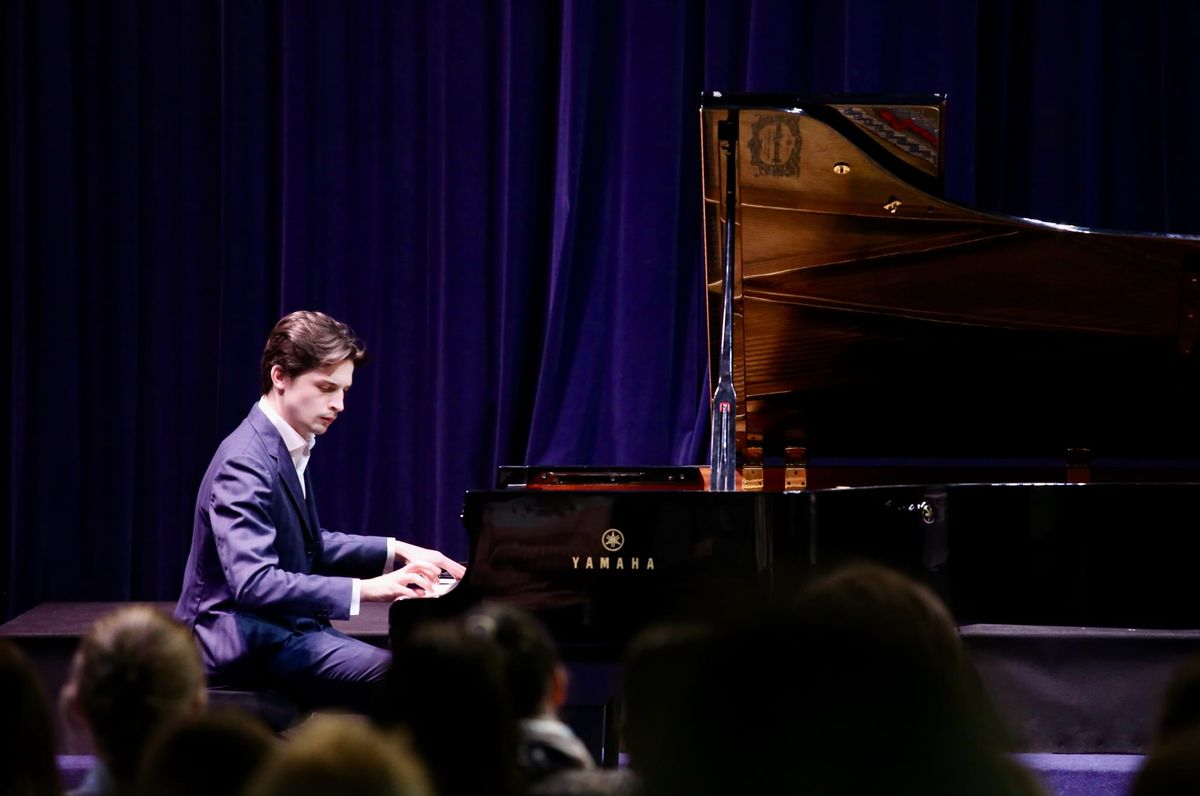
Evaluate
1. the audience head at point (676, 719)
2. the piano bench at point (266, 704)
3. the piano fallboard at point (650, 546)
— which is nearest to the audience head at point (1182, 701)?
the audience head at point (676, 719)

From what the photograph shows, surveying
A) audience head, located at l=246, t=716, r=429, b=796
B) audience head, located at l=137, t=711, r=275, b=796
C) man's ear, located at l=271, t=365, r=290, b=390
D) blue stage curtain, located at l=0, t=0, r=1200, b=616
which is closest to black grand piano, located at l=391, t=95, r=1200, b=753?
man's ear, located at l=271, t=365, r=290, b=390

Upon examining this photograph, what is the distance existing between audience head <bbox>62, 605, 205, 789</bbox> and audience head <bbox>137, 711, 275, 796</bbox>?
0.42m

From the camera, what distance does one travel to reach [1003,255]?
3.29m

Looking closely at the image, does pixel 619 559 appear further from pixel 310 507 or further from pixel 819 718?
pixel 819 718

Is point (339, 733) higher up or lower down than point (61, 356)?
lower down

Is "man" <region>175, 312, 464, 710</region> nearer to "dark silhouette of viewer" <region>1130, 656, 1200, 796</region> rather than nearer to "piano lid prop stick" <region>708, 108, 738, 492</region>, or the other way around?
"piano lid prop stick" <region>708, 108, 738, 492</region>

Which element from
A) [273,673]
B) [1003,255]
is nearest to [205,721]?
[273,673]

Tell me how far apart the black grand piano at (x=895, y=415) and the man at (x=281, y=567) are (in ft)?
0.94

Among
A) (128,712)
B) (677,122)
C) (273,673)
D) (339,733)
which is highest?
(677,122)

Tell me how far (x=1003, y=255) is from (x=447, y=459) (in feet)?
7.29

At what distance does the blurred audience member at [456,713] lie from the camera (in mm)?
1118

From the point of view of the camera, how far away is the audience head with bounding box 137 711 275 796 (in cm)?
91

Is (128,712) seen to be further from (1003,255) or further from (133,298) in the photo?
(133,298)

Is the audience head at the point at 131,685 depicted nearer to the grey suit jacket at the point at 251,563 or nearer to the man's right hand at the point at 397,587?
the man's right hand at the point at 397,587
